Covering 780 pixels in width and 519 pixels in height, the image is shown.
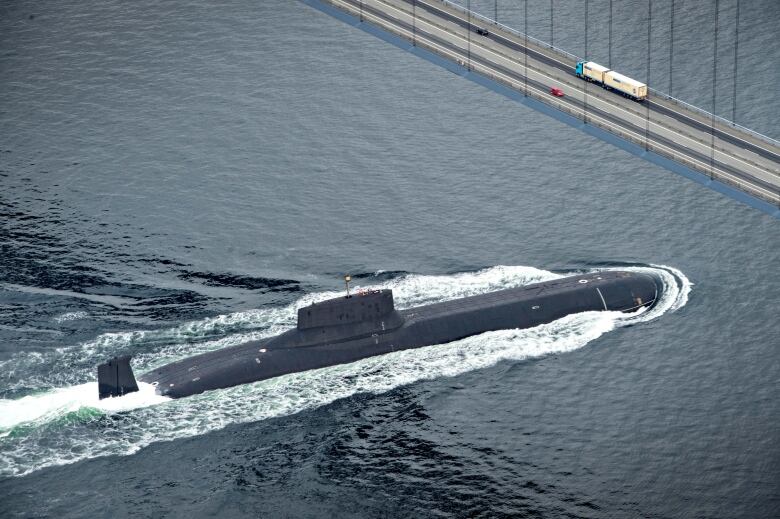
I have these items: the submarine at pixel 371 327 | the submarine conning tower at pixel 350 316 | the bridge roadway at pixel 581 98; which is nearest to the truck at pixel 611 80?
the bridge roadway at pixel 581 98

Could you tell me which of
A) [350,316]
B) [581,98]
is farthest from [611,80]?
[350,316]

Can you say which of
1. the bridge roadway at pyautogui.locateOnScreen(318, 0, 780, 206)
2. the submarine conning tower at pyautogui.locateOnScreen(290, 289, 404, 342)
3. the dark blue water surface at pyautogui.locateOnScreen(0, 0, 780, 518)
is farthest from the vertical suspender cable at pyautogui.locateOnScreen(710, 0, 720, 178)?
the submarine conning tower at pyautogui.locateOnScreen(290, 289, 404, 342)

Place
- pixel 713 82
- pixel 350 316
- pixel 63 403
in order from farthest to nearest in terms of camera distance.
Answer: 1. pixel 713 82
2. pixel 350 316
3. pixel 63 403

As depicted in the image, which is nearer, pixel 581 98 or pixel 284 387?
pixel 284 387

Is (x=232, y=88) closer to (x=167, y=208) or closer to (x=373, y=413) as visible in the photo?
(x=167, y=208)

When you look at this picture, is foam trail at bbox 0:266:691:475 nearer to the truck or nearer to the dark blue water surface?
the dark blue water surface

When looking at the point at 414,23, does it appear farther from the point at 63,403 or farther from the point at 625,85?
the point at 63,403
